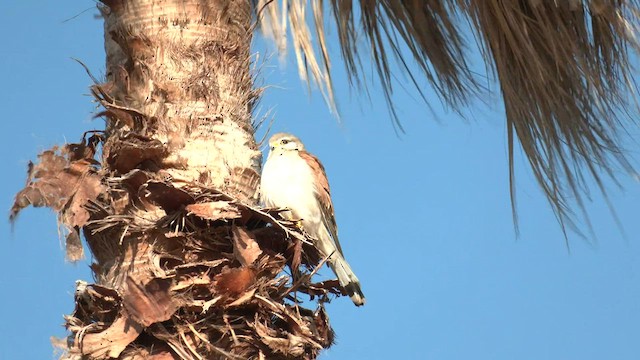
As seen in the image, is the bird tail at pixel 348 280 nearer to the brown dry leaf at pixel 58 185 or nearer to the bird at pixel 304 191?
the bird at pixel 304 191

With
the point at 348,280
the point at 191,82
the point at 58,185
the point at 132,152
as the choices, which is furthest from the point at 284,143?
the point at 58,185

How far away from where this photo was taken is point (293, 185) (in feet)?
15.7

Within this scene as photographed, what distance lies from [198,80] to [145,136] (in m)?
0.32

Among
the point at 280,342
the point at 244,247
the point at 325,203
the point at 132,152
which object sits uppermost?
the point at 325,203

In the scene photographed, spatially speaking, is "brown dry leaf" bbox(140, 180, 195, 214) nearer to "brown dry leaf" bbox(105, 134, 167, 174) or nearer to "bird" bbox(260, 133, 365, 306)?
"brown dry leaf" bbox(105, 134, 167, 174)

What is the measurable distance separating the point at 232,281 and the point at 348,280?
1.08m

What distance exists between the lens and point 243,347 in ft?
11.0

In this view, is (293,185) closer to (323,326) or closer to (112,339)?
(323,326)

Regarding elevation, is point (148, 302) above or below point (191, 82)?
below

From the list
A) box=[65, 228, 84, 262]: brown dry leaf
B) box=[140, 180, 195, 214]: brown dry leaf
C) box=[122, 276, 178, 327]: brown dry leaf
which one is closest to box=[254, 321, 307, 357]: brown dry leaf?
box=[122, 276, 178, 327]: brown dry leaf

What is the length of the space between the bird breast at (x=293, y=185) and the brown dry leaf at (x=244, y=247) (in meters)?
1.15

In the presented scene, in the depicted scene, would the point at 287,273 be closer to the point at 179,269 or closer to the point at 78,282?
the point at 179,269

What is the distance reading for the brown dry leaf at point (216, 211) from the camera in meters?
3.40

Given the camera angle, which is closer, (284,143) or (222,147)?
(222,147)
